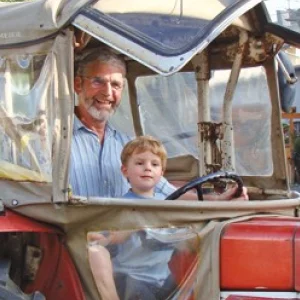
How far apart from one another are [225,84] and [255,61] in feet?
0.91

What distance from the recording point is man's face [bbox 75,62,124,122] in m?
4.36

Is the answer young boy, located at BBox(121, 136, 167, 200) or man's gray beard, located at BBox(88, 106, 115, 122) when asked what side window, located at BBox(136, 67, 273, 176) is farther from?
young boy, located at BBox(121, 136, 167, 200)

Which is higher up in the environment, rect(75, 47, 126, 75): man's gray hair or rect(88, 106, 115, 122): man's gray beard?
rect(75, 47, 126, 75): man's gray hair

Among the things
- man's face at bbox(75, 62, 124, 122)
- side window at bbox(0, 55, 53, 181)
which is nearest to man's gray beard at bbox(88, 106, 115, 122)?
man's face at bbox(75, 62, 124, 122)

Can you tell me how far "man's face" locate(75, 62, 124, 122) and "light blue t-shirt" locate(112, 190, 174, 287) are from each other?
3.49 feet

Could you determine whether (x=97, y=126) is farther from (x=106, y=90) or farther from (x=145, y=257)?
(x=145, y=257)

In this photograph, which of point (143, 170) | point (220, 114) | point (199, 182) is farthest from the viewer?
point (220, 114)

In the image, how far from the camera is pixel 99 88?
439cm

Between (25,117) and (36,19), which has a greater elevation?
(36,19)

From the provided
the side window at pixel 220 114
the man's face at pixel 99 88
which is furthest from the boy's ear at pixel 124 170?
the side window at pixel 220 114

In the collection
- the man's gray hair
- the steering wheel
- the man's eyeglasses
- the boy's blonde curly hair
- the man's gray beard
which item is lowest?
the steering wheel

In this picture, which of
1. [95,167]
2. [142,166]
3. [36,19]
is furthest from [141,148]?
[36,19]

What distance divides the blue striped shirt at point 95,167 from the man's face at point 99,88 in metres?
0.11

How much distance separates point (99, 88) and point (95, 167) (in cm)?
45
